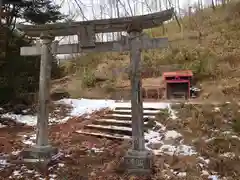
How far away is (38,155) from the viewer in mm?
5812

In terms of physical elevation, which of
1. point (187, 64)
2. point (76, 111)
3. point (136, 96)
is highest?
point (187, 64)

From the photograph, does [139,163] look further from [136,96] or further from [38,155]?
[38,155]

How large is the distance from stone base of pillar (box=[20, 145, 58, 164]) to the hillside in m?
6.28

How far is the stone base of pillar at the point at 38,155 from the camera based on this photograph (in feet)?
18.9

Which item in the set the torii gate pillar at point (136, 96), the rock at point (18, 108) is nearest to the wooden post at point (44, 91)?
the torii gate pillar at point (136, 96)

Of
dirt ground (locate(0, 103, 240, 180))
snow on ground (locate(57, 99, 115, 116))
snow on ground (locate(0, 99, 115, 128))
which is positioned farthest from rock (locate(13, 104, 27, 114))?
dirt ground (locate(0, 103, 240, 180))

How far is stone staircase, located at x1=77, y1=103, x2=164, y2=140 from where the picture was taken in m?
7.74

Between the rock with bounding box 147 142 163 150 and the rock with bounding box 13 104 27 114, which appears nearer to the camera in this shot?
the rock with bounding box 147 142 163 150

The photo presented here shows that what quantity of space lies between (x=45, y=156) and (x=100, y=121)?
2967mm

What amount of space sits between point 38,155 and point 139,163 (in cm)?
214

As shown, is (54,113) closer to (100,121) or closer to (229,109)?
(100,121)

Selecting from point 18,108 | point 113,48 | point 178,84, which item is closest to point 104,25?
point 113,48

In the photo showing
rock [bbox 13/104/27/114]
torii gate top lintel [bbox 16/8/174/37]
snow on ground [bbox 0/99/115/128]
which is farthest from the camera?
rock [bbox 13/104/27/114]

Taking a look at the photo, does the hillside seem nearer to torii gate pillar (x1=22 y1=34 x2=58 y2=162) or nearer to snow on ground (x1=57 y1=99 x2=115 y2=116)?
snow on ground (x1=57 y1=99 x2=115 y2=116)
